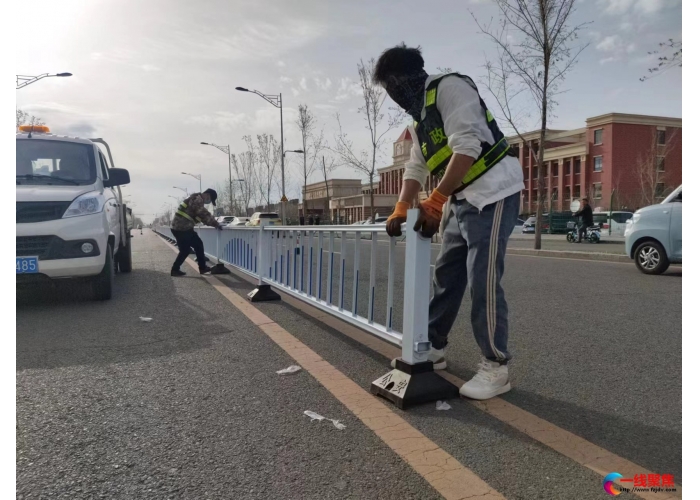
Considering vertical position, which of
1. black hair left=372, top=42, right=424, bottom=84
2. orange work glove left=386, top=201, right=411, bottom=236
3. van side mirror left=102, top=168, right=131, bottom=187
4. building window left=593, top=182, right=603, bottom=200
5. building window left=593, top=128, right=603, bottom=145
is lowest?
orange work glove left=386, top=201, right=411, bottom=236

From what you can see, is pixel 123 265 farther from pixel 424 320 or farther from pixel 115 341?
pixel 424 320

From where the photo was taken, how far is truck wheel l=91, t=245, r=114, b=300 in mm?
6012

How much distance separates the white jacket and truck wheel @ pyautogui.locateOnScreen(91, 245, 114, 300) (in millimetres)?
4613

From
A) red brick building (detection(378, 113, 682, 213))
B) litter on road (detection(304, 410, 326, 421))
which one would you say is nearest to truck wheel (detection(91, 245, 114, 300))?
litter on road (detection(304, 410, 326, 421))

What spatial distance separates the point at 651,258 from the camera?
8555mm

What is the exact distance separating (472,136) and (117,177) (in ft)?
18.4

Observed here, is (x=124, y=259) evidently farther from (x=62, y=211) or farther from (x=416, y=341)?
(x=416, y=341)

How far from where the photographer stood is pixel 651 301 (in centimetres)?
588

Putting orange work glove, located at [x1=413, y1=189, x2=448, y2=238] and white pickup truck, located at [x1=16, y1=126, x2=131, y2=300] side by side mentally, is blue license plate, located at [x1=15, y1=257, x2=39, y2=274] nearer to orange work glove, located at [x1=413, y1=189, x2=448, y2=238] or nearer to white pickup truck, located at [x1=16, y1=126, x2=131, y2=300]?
white pickup truck, located at [x1=16, y1=126, x2=131, y2=300]

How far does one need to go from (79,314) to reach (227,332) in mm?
1949

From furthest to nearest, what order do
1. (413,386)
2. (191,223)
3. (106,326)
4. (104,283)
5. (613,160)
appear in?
(613,160), (191,223), (104,283), (106,326), (413,386)

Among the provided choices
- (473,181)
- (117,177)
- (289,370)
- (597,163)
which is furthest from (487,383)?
(597,163)

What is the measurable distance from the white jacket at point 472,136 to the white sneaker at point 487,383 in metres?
0.91

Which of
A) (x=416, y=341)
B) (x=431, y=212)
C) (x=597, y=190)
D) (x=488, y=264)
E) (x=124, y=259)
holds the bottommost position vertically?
(x=416, y=341)
